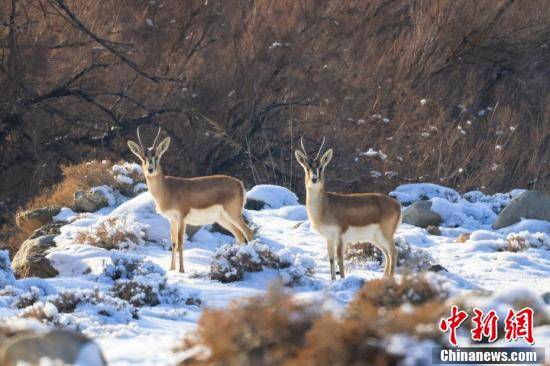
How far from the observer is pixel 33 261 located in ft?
48.5

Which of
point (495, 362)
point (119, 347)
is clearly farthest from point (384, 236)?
point (495, 362)

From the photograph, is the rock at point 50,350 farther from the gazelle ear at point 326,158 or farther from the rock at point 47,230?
the rock at point 47,230

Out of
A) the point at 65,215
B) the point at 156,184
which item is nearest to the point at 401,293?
the point at 156,184

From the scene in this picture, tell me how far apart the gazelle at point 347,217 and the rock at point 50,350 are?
6.93 metres

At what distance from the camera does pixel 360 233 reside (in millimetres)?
13844

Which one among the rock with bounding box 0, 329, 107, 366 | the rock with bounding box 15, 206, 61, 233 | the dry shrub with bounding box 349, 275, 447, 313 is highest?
the rock with bounding box 15, 206, 61, 233

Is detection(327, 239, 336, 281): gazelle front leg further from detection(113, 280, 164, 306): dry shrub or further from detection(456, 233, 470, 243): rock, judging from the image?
detection(456, 233, 470, 243): rock

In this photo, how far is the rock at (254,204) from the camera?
20.5m

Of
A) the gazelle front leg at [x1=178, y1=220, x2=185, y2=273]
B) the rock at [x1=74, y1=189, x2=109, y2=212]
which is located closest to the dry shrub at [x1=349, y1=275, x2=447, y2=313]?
the gazelle front leg at [x1=178, y1=220, x2=185, y2=273]

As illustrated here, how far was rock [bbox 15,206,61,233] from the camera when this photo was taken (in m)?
19.2

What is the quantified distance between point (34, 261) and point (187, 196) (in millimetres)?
2412

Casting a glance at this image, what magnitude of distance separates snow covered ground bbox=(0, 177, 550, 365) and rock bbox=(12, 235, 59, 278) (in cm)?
16

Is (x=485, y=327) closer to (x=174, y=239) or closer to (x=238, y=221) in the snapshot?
(x=174, y=239)

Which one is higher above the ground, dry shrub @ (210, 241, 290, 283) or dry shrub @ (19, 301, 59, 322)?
dry shrub @ (210, 241, 290, 283)
